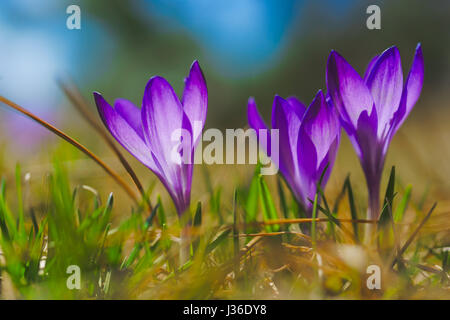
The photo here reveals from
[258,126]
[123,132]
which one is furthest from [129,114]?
[258,126]

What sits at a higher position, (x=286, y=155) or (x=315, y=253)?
(x=286, y=155)

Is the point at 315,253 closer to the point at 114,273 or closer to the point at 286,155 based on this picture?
the point at 286,155

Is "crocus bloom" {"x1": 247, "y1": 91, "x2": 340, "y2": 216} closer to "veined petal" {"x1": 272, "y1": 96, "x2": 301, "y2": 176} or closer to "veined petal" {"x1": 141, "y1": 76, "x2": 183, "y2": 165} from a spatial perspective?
"veined petal" {"x1": 272, "y1": 96, "x2": 301, "y2": 176}

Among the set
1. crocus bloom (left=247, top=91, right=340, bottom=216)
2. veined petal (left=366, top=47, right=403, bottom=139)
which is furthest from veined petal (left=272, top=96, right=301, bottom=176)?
veined petal (left=366, top=47, right=403, bottom=139)

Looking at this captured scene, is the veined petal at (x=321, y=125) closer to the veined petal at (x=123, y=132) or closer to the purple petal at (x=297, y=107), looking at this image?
the purple petal at (x=297, y=107)
